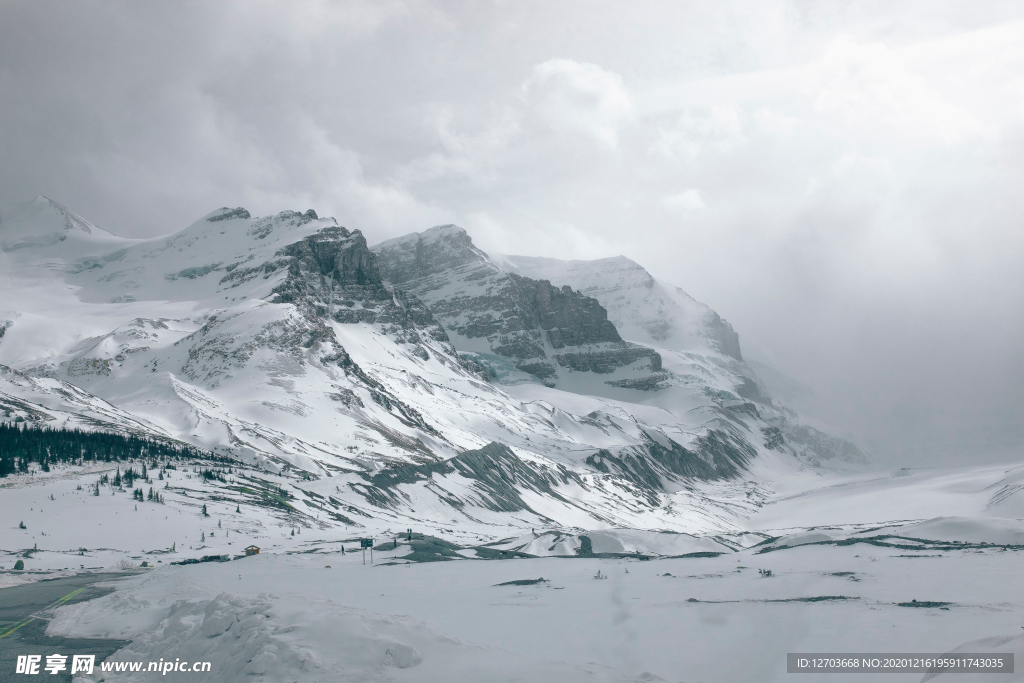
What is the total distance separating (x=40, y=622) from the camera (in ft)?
84.8

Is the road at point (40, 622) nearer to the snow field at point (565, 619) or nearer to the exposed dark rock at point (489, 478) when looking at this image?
the snow field at point (565, 619)

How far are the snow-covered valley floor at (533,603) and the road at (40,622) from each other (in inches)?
33.8

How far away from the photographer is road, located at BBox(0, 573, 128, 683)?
20.5m

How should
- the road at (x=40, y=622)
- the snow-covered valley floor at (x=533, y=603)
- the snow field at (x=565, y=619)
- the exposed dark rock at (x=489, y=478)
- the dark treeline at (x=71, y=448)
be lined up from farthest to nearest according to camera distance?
1. the exposed dark rock at (x=489, y=478)
2. the dark treeline at (x=71, y=448)
3. the road at (x=40, y=622)
4. the snow-covered valley floor at (x=533, y=603)
5. the snow field at (x=565, y=619)

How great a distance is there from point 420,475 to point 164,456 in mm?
35885

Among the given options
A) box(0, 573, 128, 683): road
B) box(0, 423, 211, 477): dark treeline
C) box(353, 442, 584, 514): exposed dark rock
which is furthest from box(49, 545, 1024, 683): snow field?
box(353, 442, 584, 514): exposed dark rock

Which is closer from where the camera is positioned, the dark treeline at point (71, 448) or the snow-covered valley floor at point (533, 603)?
the snow-covered valley floor at point (533, 603)

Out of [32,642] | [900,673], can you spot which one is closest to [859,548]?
[900,673]

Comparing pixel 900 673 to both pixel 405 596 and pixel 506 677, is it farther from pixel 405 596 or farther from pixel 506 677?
pixel 405 596

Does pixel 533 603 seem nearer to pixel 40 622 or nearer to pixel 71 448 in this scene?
pixel 40 622

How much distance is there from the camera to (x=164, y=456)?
100 m

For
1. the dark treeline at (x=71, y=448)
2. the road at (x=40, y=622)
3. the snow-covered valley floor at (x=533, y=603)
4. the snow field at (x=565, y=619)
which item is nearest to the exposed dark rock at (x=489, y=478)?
the dark treeline at (x=71, y=448)

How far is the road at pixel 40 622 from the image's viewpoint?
20464mm

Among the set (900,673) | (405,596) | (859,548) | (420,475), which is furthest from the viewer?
(420,475)
